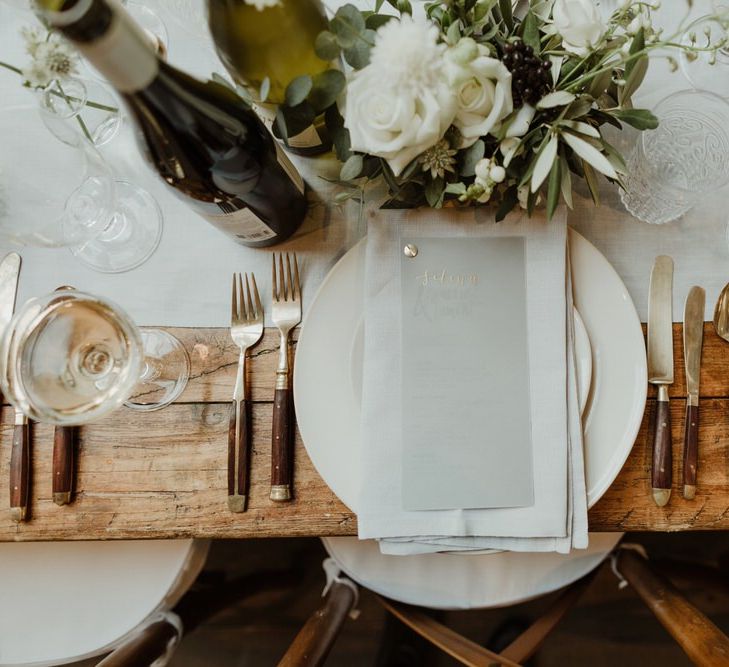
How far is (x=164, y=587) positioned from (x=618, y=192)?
0.93 meters

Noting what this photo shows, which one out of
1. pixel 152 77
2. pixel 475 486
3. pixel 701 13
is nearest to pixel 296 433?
pixel 475 486

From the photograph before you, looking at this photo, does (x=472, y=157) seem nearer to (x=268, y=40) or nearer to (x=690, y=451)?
(x=268, y=40)

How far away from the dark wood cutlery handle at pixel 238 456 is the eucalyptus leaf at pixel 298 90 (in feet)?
1.20

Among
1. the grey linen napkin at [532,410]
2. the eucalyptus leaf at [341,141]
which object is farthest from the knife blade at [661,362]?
the eucalyptus leaf at [341,141]

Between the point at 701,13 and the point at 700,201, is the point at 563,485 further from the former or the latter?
Result: the point at 701,13

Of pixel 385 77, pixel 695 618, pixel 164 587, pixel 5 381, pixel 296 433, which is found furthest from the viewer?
pixel 164 587

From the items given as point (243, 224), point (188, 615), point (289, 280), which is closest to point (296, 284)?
point (289, 280)

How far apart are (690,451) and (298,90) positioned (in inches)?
24.5

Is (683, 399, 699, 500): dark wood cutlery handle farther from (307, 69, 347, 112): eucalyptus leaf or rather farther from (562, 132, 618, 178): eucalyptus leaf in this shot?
(307, 69, 347, 112): eucalyptus leaf

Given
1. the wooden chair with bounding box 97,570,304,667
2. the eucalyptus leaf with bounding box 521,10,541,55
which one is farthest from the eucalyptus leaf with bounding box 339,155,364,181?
the wooden chair with bounding box 97,570,304,667

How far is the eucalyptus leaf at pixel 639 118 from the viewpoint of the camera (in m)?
0.63

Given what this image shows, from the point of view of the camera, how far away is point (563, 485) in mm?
709

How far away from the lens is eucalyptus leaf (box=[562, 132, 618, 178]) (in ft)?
1.89

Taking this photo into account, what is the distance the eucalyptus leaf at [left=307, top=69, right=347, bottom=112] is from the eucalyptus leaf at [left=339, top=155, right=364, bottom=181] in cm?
6
